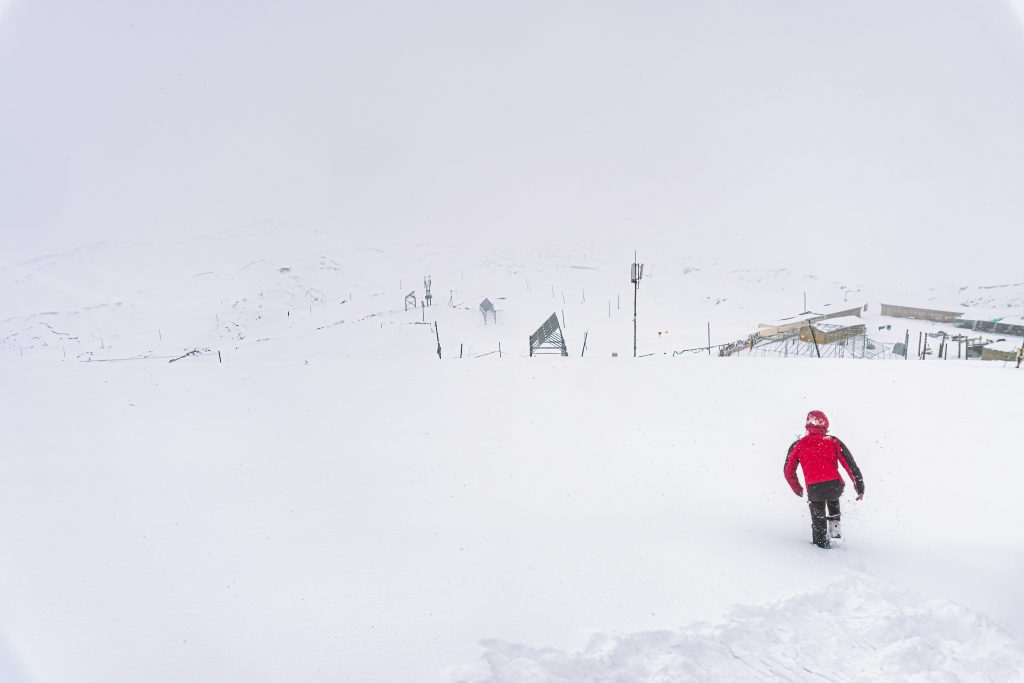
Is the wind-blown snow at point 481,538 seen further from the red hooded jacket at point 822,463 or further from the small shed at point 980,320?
the small shed at point 980,320

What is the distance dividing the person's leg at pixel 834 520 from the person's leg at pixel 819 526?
0.11 meters

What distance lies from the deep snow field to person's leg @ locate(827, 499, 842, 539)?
267 mm

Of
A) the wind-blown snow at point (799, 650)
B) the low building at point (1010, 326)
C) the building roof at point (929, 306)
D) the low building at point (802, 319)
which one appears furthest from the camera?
the building roof at point (929, 306)

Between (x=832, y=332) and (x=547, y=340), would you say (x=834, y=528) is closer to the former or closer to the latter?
(x=547, y=340)

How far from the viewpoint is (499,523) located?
5801mm

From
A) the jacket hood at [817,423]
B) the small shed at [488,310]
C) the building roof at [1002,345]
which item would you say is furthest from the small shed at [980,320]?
the jacket hood at [817,423]

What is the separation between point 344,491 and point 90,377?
9.97 meters

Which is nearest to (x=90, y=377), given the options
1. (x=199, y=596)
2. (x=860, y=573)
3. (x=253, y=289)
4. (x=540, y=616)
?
(x=199, y=596)

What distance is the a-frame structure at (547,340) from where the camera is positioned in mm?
26458

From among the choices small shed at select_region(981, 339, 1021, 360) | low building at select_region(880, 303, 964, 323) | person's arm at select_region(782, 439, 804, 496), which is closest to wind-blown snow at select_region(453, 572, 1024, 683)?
person's arm at select_region(782, 439, 804, 496)

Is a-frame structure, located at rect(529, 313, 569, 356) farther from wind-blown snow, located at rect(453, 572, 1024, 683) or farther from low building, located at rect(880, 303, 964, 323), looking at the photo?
low building, located at rect(880, 303, 964, 323)

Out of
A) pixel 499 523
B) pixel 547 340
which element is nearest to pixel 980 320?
pixel 547 340

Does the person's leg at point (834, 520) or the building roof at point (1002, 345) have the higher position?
the person's leg at point (834, 520)

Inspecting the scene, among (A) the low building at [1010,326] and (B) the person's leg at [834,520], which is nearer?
(B) the person's leg at [834,520]
